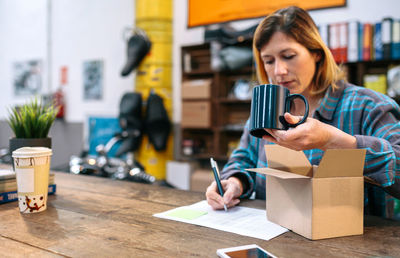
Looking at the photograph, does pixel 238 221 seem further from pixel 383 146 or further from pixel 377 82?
pixel 377 82

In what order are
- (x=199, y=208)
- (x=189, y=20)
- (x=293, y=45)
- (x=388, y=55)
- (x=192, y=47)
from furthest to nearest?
(x=189, y=20) < (x=192, y=47) < (x=388, y=55) < (x=293, y=45) < (x=199, y=208)

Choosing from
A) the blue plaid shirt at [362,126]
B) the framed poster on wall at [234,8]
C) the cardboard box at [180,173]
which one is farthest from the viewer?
the cardboard box at [180,173]

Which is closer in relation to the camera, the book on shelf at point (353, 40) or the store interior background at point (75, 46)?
the book on shelf at point (353, 40)

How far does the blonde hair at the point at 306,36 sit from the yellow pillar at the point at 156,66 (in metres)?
2.71

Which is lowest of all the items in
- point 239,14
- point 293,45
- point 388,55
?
point 293,45

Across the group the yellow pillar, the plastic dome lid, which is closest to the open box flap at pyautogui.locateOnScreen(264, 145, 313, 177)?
the plastic dome lid

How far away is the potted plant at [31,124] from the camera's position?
1.16m

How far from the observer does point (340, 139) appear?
874 mm

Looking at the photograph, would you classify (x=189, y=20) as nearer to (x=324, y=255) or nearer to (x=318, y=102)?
(x=318, y=102)

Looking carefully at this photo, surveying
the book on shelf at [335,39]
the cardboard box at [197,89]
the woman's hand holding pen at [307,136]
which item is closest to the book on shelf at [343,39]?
the book on shelf at [335,39]

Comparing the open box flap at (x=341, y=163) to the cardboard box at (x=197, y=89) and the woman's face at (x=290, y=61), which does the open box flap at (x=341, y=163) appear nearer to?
the woman's face at (x=290, y=61)

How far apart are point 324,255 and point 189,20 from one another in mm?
3639

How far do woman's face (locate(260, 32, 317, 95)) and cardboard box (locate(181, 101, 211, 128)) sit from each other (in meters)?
2.14

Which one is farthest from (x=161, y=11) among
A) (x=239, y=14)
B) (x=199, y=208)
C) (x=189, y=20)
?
(x=199, y=208)
